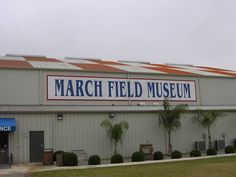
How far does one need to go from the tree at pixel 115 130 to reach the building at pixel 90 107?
0.54m

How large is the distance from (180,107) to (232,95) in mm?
9186

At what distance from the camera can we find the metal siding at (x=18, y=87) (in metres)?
30.3

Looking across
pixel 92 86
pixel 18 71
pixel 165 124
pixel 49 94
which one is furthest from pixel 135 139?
pixel 18 71

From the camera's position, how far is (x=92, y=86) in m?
33.3

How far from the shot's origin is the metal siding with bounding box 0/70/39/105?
30275 millimetres

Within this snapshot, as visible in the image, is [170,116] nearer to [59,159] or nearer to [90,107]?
[90,107]

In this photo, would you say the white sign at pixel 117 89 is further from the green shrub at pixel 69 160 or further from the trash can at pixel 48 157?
the green shrub at pixel 69 160

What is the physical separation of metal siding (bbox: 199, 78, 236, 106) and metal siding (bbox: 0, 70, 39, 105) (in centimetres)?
1558

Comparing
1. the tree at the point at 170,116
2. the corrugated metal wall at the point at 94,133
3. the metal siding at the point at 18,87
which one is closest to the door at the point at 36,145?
the corrugated metal wall at the point at 94,133

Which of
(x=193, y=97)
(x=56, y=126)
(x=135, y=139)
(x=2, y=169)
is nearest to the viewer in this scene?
(x=2, y=169)

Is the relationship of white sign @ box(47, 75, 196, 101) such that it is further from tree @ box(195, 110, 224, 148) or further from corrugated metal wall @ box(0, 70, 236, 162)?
tree @ box(195, 110, 224, 148)

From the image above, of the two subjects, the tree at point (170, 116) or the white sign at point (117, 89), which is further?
the tree at point (170, 116)

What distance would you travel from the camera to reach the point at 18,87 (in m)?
30.7

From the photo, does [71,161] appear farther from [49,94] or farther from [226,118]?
[226,118]
